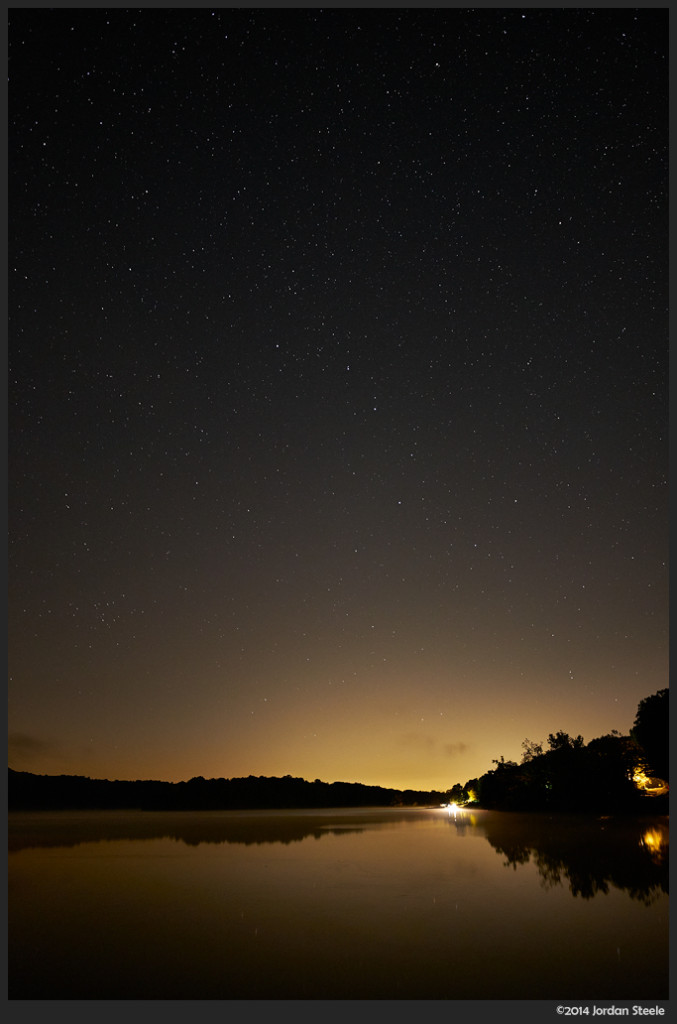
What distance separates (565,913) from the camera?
369 inches

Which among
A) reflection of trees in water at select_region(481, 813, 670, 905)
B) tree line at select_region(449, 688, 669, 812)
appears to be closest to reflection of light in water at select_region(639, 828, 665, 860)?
reflection of trees in water at select_region(481, 813, 670, 905)

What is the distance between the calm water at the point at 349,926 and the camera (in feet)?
21.7

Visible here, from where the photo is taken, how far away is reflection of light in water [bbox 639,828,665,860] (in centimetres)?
1518

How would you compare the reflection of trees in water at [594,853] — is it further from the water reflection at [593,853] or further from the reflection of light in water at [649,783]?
the reflection of light in water at [649,783]

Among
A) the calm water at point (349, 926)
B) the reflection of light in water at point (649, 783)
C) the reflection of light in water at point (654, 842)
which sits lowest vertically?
the reflection of light in water at point (649, 783)

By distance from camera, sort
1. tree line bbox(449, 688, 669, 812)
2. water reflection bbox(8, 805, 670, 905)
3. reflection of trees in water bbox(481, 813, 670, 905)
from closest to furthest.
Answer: reflection of trees in water bbox(481, 813, 670, 905)
water reflection bbox(8, 805, 670, 905)
tree line bbox(449, 688, 669, 812)

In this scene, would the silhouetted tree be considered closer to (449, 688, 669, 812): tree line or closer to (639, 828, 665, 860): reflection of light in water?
(449, 688, 669, 812): tree line

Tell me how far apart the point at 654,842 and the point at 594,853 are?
114 inches

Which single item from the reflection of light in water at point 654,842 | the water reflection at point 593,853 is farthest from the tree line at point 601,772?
the reflection of light in water at point 654,842

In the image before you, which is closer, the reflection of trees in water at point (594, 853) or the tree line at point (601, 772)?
the reflection of trees in water at point (594, 853)

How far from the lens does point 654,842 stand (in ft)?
57.9

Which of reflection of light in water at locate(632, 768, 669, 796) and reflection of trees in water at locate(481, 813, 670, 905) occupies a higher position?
reflection of trees in water at locate(481, 813, 670, 905)
